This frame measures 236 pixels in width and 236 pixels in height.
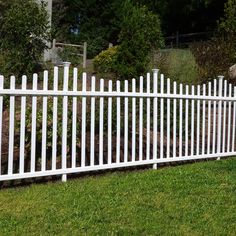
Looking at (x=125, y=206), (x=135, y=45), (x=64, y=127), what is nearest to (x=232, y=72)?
(x=135, y=45)

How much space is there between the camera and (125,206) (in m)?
5.93

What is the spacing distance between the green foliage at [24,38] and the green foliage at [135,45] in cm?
206

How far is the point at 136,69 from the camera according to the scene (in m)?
14.5

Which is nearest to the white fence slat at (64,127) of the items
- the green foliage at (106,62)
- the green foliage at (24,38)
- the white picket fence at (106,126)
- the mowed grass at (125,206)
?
the white picket fence at (106,126)

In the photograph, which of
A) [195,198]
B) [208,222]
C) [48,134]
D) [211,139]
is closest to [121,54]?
[211,139]

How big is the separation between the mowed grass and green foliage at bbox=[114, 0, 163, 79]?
277 inches

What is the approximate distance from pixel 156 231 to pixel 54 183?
96.8 inches

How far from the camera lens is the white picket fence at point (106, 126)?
703 centimetres

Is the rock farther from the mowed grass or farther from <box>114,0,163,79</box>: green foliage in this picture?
the mowed grass

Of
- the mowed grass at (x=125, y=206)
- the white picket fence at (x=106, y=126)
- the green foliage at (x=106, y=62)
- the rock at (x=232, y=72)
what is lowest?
the mowed grass at (x=125, y=206)

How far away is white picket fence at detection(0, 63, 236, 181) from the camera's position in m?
7.03

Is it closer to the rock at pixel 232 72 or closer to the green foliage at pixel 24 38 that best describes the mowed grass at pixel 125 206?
the green foliage at pixel 24 38

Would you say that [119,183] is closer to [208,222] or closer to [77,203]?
[77,203]

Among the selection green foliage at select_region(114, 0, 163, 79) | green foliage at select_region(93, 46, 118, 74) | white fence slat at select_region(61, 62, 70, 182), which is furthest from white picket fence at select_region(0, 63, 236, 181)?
green foliage at select_region(93, 46, 118, 74)
